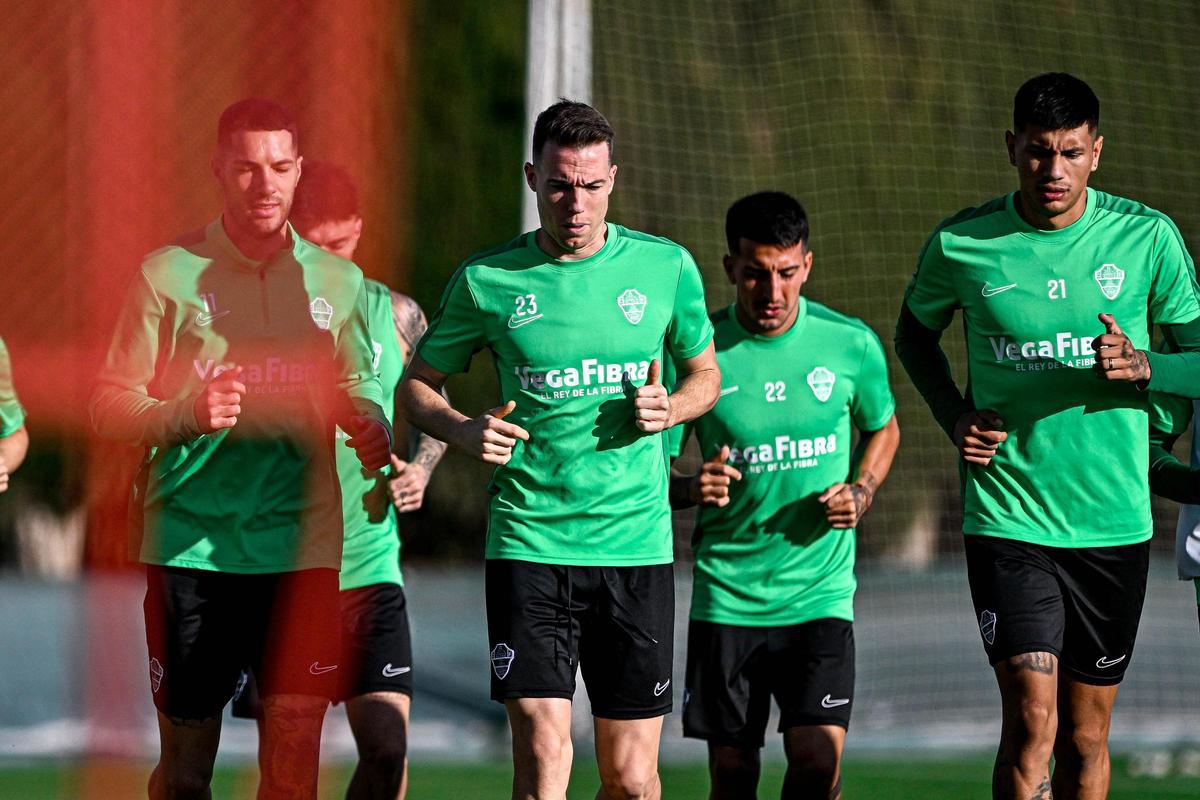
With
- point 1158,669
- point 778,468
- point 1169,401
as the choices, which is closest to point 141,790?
point 778,468

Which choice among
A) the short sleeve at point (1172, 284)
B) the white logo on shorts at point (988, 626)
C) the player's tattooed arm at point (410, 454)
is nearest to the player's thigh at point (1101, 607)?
the white logo on shorts at point (988, 626)

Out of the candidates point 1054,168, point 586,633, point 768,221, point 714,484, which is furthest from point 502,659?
point 1054,168

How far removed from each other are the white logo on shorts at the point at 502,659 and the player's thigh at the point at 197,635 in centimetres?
66

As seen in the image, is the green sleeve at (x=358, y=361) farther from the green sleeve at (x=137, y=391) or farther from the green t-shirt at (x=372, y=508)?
the green t-shirt at (x=372, y=508)

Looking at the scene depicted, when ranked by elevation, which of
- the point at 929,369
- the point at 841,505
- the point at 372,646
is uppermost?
the point at 929,369

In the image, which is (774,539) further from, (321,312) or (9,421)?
(9,421)

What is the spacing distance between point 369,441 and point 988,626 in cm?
188

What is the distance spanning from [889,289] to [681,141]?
8.99 ft

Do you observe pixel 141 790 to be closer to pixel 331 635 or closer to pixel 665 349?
pixel 331 635

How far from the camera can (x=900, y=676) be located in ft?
33.0

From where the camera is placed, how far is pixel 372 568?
5969mm

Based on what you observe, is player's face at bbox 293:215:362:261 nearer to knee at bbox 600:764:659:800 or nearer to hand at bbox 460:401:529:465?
hand at bbox 460:401:529:465

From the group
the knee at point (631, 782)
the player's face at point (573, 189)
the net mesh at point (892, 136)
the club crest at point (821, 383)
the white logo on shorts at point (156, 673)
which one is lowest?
the knee at point (631, 782)

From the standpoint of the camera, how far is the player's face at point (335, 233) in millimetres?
6090
